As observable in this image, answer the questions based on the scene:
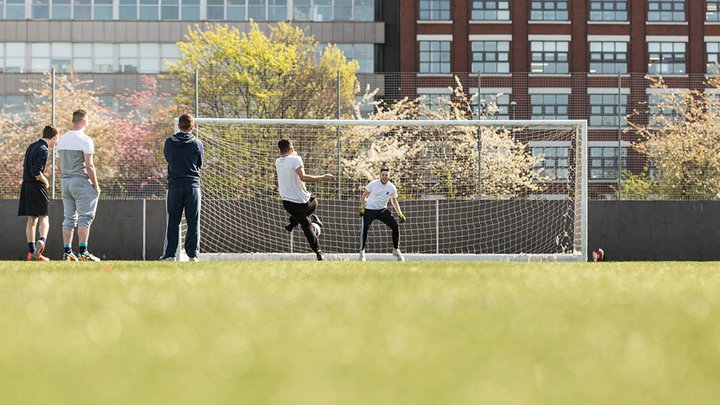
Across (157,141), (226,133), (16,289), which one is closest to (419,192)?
(226,133)

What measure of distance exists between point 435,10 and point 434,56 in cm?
256

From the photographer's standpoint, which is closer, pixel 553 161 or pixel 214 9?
pixel 553 161

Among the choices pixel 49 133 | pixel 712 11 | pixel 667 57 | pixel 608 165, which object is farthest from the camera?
pixel 667 57

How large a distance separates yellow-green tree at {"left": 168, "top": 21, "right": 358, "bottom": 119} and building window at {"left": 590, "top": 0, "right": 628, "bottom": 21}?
18029 millimetres

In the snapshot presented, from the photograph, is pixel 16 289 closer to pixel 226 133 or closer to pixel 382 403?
pixel 382 403

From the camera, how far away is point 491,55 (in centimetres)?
5306

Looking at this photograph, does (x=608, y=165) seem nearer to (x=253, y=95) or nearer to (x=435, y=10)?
(x=253, y=95)

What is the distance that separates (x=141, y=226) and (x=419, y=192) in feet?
20.9

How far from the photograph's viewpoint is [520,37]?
174 feet

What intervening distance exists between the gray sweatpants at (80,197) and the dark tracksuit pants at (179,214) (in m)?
1.39

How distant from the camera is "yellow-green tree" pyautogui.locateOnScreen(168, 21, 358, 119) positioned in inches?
1027

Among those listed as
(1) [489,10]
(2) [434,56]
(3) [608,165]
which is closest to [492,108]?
(2) [434,56]

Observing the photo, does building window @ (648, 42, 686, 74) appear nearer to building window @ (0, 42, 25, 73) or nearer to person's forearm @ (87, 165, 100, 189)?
building window @ (0, 42, 25, 73)

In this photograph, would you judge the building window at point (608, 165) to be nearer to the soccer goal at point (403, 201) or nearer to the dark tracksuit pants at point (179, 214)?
the soccer goal at point (403, 201)
